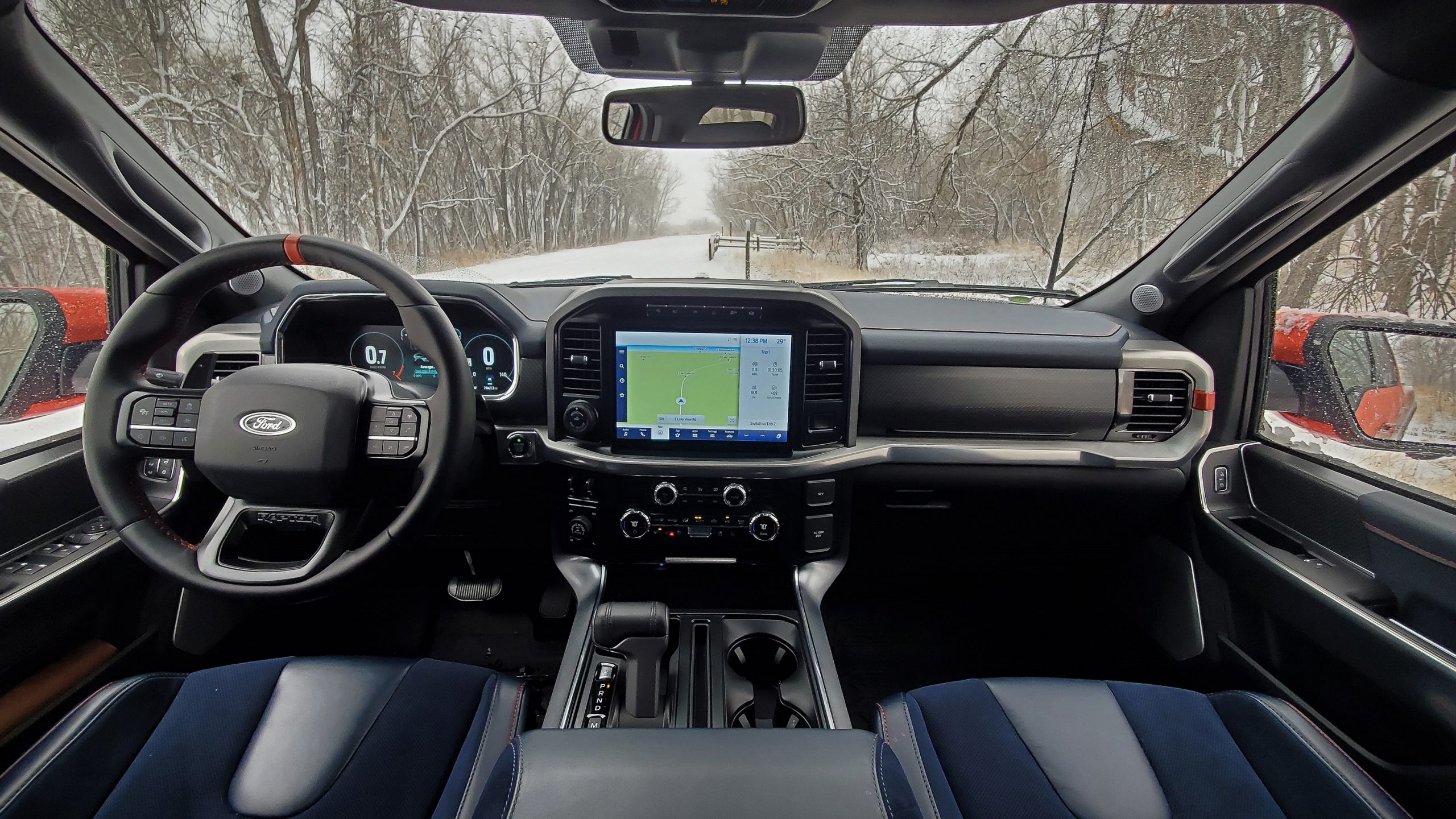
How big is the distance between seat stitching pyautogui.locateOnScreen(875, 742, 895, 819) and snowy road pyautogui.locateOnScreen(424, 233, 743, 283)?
58.1 inches

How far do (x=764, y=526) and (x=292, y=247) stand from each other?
1.53 m

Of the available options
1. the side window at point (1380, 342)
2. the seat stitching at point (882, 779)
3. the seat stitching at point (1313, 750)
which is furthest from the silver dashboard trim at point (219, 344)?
the side window at point (1380, 342)

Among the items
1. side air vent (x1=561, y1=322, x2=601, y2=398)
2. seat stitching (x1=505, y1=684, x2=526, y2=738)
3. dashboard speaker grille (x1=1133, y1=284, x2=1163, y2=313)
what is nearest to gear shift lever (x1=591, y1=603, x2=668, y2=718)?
seat stitching (x1=505, y1=684, x2=526, y2=738)

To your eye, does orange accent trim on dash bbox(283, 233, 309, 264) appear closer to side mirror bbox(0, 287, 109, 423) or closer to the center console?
the center console

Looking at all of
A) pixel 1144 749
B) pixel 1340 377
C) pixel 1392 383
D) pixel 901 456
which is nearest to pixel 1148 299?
pixel 1340 377

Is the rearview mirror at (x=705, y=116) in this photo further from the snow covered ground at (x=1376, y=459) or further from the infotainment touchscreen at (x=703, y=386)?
the snow covered ground at (x=1376, y=459)

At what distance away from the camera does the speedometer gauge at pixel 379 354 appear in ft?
7.36

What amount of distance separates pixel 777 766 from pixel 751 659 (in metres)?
1.06

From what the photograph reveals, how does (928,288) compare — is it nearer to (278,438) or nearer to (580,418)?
(580,418)

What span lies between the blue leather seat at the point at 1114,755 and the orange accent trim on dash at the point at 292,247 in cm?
172

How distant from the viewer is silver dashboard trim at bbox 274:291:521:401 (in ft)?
6.68

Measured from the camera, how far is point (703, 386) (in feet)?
7.02

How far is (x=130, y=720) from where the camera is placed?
1.57 metres

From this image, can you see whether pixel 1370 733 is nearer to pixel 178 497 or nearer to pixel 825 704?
pixel 825 704
